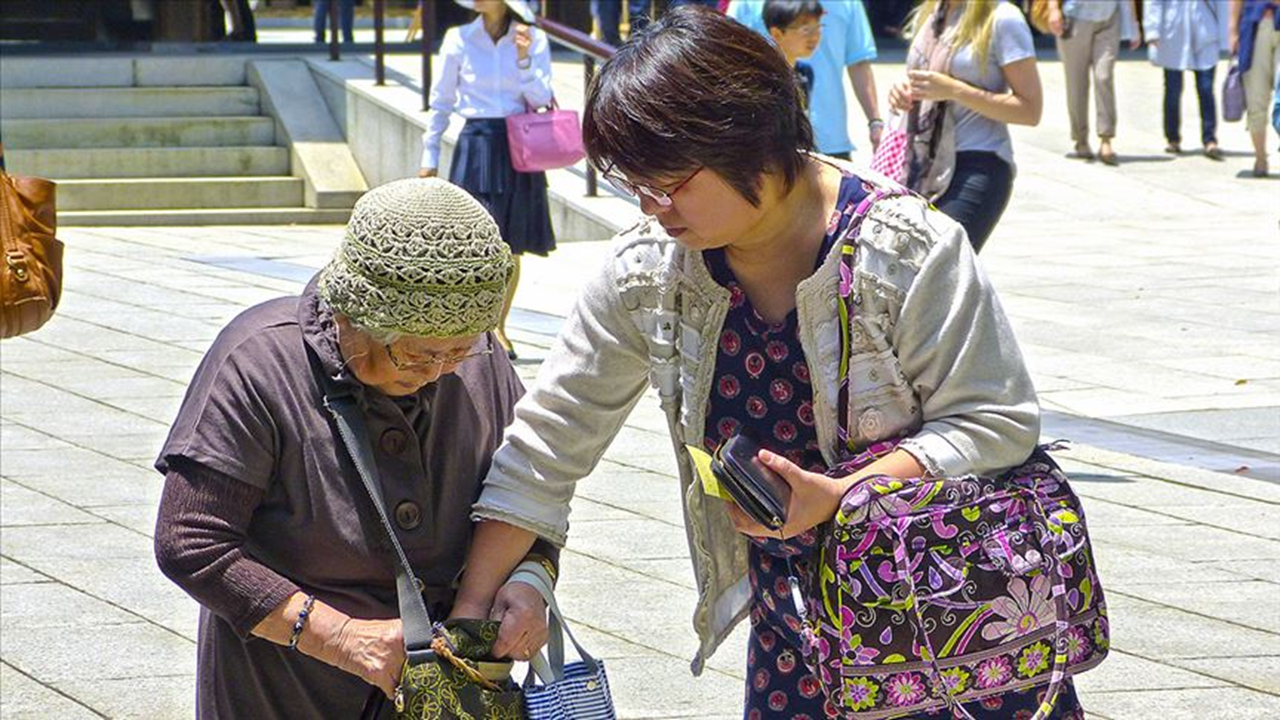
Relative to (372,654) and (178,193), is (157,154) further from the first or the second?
(372,654)

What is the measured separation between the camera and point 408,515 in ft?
9.22

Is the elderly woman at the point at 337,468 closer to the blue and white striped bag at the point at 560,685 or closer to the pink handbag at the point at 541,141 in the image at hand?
the blue and white striped bag at the point at 560,685

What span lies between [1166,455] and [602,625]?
277cm

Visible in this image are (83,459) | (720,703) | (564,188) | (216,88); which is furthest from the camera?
(216,88)

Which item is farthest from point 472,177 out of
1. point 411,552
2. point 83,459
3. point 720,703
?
point 411,552

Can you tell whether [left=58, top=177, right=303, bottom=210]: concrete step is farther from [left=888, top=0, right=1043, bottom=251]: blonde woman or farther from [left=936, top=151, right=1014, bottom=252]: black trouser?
[left=936, top=151, right=1014, bottom=252]: black trouser

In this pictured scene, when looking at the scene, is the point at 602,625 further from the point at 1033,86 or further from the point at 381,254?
the point at 381,254

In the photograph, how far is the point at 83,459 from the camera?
7176 mm

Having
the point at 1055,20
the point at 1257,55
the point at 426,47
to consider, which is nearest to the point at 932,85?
the point at 426,47

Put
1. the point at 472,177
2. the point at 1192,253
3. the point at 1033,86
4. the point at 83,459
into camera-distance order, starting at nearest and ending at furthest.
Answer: the point at 1033,86 → the point at 83,459 → the point at 472,177 → the point at 1192,253

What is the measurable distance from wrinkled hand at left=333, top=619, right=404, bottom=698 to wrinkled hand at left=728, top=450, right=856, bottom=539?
1.67 ft

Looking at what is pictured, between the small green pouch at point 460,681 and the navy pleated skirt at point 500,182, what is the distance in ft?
20.8

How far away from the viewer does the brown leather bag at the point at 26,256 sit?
414cm

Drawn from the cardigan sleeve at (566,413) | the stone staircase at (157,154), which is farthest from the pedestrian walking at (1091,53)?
the cardigan sleeve at (566,413)
